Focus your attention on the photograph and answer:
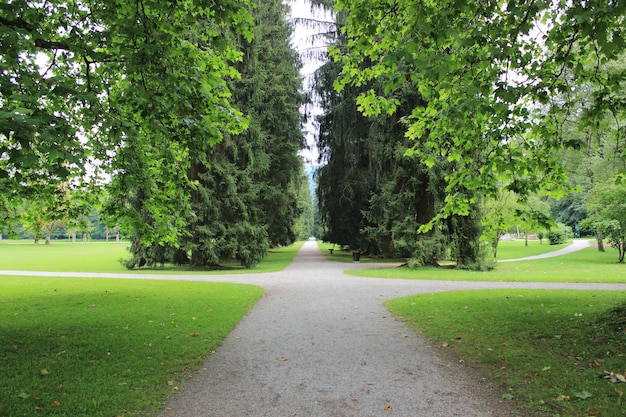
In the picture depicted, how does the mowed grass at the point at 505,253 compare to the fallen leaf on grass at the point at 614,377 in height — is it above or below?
below

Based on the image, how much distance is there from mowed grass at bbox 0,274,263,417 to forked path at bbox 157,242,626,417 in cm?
37

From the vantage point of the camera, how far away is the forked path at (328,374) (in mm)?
3834

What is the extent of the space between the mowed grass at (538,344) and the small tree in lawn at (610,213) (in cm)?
1510

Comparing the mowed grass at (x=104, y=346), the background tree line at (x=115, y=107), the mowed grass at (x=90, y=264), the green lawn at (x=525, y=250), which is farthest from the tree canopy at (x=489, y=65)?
the green lawn at (x=525, y=250)

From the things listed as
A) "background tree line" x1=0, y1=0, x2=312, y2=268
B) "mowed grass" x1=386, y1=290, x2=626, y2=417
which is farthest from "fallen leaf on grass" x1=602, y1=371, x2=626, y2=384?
"background tree line" x1=0, y1=0, x2=312, y2=268

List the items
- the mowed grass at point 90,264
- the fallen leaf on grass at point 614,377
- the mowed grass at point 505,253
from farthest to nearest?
the mowed grass at point 505,253 < the mowed grass at point 90,264 < the fallen leaf on grass at point 614,377

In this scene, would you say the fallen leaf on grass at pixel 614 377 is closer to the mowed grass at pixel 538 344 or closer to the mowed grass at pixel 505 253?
the mowed grass at pixel 538 344

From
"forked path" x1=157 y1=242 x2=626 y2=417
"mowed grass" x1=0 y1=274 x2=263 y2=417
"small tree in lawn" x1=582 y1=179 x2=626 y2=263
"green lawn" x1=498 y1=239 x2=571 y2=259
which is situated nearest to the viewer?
"forked path" x1=157 y1=242 x2=626 y2=417

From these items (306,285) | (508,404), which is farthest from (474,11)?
(306,285)

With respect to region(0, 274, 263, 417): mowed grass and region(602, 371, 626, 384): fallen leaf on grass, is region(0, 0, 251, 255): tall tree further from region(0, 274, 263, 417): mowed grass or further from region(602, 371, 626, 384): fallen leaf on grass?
region(602, 371, 626, 384): fallen leaf on grass

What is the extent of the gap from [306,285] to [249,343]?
709 cm

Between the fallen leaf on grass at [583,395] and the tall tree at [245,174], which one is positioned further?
the tall tree at [245,174]

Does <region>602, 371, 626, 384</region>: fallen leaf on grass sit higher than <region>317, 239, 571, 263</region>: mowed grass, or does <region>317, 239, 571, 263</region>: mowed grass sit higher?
<region>602, 371, 626, 384</region>: fallen leaf on grass

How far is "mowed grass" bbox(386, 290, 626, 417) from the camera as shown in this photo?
3.90 meters
